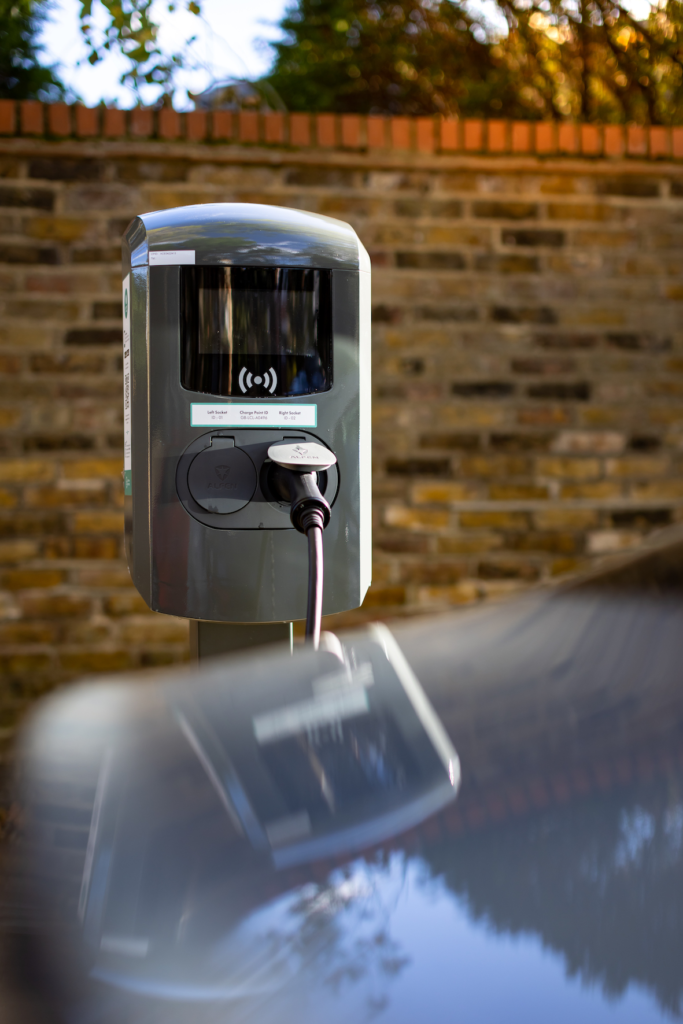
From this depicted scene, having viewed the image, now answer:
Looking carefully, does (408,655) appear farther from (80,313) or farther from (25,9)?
(25,9)

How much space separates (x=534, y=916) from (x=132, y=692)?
27.7 inches

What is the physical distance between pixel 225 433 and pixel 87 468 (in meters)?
1.89

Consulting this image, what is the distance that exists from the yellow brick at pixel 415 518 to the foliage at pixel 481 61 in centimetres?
342

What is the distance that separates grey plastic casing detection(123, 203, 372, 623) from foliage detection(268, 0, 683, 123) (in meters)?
4.31

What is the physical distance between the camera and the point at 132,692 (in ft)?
3.84

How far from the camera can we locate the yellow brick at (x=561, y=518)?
3.30 m

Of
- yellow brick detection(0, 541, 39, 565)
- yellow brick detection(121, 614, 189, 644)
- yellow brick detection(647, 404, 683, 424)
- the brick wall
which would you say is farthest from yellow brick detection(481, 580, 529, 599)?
yellow brick detection(0, 541, 39, 565)

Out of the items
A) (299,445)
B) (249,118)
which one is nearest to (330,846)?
(299,445)

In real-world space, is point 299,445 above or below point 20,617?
above

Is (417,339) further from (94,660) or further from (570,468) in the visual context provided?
(94,660)

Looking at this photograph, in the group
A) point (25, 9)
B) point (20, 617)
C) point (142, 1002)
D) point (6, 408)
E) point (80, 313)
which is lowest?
point (20, 617)

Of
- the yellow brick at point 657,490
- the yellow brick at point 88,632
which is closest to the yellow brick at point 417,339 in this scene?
the yellow brick at point 657,490

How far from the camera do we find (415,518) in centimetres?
327

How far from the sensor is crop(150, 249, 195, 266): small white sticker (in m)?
1.41
